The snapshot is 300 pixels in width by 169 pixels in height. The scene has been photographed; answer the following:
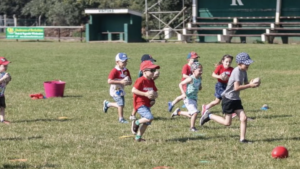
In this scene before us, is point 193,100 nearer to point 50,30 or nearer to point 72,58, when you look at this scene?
point 72,58

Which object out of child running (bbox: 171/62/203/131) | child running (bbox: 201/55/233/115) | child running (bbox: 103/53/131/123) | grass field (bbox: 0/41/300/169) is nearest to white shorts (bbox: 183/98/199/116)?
child running (bbox: 171/62/203/131)

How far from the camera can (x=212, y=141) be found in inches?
366

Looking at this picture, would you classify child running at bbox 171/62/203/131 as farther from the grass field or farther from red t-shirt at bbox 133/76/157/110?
red t-shirt at bbox 133/76/157/110

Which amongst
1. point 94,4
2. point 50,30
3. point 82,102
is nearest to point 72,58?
point 82,102

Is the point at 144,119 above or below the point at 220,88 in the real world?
below

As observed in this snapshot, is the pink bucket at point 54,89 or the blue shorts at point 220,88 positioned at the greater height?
the blue shorts at point 220,88

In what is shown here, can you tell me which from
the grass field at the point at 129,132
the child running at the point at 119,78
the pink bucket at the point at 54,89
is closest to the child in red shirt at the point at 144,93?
the grass field at the point at 129,132

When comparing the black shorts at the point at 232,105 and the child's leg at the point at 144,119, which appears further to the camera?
the black shorts at the point at 232,105

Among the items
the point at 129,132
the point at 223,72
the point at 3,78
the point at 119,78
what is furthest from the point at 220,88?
the point at 3,78

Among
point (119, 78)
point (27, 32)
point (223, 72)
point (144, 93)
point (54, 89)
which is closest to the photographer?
point (144, 93)

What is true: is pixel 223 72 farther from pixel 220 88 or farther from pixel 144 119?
pixel 144 119

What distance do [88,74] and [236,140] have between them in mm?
14215

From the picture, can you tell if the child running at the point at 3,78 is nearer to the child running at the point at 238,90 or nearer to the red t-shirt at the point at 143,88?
the red t-shirt at the point at 143,88

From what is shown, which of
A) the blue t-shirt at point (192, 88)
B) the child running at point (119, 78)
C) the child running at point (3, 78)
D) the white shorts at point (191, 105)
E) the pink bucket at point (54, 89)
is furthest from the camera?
the pink bucket at point (54, 89)
